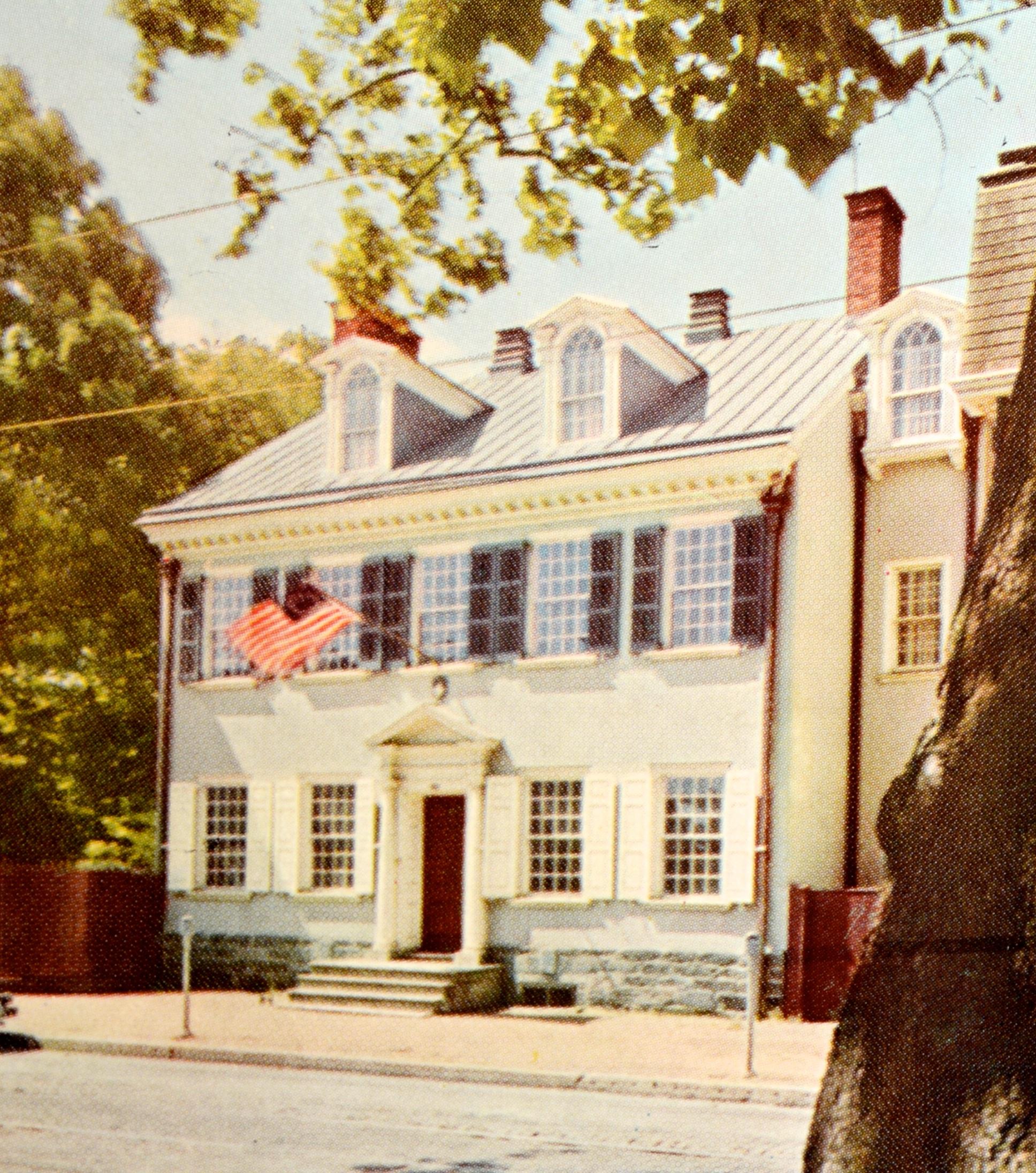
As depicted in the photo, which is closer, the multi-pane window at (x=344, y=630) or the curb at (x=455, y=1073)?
the curb at (x=455, y=1073)

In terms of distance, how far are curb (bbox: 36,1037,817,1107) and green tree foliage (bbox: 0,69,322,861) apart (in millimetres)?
5975

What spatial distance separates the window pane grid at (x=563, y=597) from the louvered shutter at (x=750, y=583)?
6.55ft

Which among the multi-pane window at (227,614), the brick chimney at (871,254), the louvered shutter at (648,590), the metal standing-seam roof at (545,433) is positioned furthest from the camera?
the multi-pane window at (227,614)

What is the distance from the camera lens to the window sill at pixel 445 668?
20750 millimetres

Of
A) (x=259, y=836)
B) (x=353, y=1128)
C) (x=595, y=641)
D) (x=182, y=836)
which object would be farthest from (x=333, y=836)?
(x=353, y=1128)

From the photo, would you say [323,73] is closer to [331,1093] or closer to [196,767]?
[331,1093]

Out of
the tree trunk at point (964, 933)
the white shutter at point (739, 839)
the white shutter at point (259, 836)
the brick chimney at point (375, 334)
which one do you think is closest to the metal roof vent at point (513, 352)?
the brick chimney at point (375, 334)

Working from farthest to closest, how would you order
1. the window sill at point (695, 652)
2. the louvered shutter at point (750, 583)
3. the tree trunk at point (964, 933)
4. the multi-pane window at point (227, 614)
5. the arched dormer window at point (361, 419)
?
the multi-pane window at point (227, 614)
the arched dormer window at point (361, 419)
the window sill at point (695, 652)
the louvered shutter at point (750, 583)
the tree trunk at point (964, 933)

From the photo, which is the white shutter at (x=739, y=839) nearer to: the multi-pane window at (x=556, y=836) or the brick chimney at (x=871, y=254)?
the multi-pane window at (x=556, y=836)

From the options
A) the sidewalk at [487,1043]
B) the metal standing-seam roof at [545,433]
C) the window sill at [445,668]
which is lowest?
the sidewalk at [487,1043]

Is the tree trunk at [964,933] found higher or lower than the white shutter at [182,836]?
higher

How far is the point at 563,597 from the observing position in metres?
20.3

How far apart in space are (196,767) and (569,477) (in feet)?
22.8

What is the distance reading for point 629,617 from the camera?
19.6 meters
